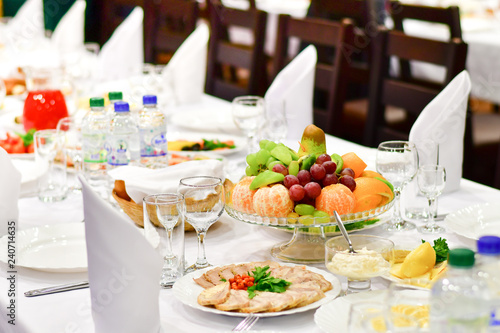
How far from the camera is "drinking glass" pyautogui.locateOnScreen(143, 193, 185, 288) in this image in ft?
4.14

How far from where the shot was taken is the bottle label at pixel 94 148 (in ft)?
6.03

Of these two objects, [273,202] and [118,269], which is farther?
[273,202]

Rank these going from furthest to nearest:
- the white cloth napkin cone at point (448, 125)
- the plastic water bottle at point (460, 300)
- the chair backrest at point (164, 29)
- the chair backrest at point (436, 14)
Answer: the chair backrest at point (164, 29) < the chair backrest at point (436, 14) < the white cloth napkin cone at point (448, 125) < the plastic water bottle at point (460, 300)

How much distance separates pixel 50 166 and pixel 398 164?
91 centimetres

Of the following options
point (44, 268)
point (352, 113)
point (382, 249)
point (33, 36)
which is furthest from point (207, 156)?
point (33, 36)

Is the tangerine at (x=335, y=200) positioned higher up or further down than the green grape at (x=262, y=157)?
further down

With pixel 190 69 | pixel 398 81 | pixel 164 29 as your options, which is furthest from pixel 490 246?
pixel 164 29

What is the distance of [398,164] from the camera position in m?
1.57

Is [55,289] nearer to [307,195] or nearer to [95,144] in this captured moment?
[307,195]

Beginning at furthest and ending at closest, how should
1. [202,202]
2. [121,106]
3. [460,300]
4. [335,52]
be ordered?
[335,52] < [121,106] < [202,202] < [460,300]

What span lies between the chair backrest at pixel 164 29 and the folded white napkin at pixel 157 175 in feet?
7.35

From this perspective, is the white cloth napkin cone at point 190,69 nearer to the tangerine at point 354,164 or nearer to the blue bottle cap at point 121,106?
the blue bottle cap at point 121,106

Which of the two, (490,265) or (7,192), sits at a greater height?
(490,265)

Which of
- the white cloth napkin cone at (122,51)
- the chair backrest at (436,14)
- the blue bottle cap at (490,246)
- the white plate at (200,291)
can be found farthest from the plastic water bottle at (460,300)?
the white cloth napkin cone at (122,51)
